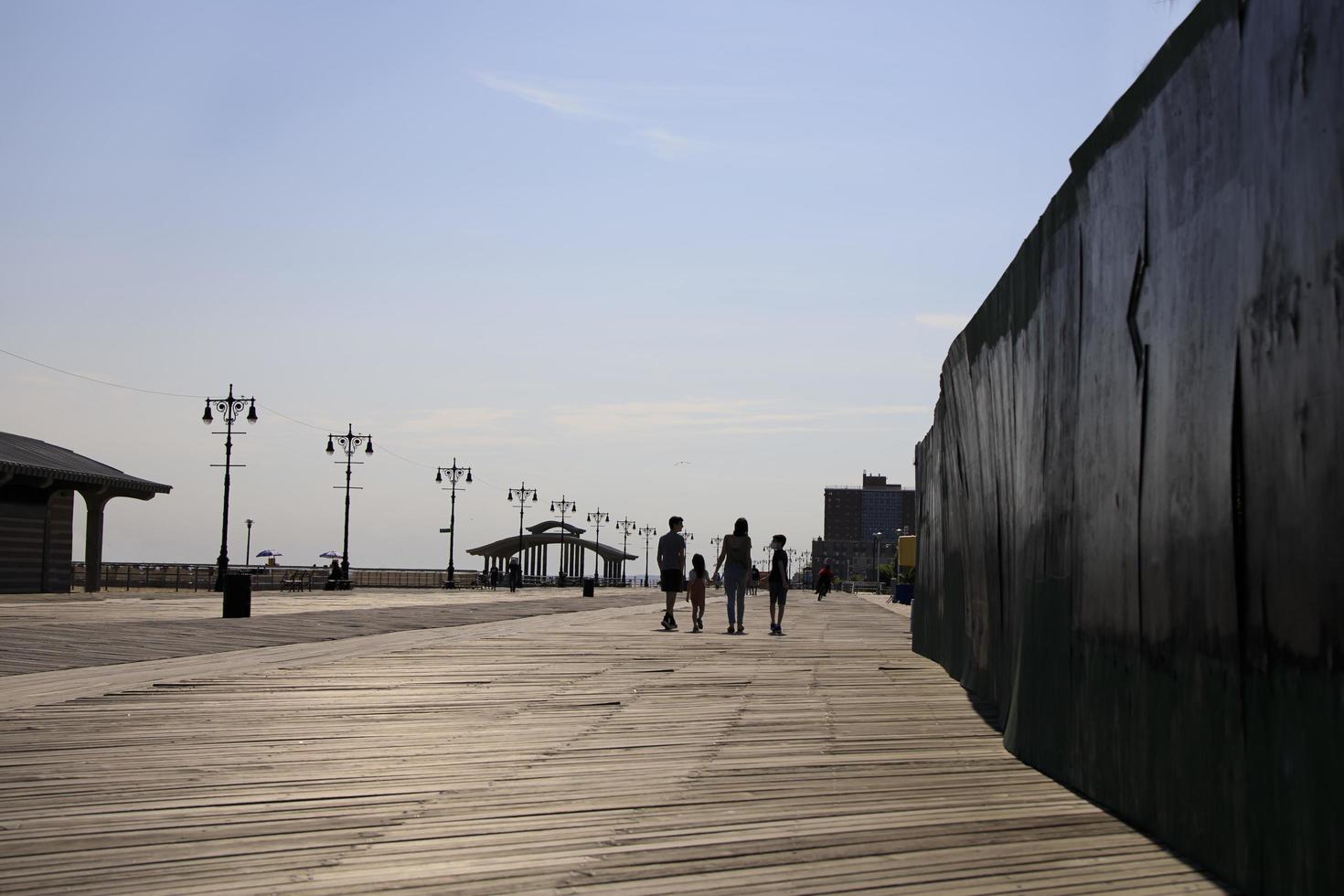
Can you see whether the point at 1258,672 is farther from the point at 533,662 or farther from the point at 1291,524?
the point at 533,662

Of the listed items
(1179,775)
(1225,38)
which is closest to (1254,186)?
(1225,38)

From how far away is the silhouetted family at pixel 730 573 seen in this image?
19.3 metres

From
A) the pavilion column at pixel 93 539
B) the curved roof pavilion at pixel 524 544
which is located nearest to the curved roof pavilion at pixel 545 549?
the curved roof pavilion at pixel 524 544

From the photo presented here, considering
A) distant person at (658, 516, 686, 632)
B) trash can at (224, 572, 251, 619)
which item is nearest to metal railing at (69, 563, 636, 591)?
trash can at (224, 572, 251, 619)

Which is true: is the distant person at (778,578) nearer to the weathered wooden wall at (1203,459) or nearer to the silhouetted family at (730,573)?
the silhouetted family at (730,573)

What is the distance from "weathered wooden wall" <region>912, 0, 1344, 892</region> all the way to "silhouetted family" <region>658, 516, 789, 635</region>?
12279mm

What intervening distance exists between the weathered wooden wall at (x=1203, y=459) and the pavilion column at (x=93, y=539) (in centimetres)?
3731

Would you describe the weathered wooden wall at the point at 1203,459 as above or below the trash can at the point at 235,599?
above

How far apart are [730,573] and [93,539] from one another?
26.4 metres

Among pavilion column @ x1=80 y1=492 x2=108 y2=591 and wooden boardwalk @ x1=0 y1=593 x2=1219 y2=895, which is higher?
pavilion column @ x1=80 y1=492 x2=108 y2=591

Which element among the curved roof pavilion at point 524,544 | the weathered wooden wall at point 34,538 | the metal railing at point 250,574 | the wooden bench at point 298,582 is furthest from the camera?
the curved roof pavilion at point 524,544

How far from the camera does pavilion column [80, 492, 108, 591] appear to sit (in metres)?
39.3

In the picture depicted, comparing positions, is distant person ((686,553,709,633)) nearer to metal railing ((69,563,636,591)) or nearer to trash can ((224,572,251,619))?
trash can ((224,572,251,619))

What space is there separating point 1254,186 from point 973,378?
597cm
